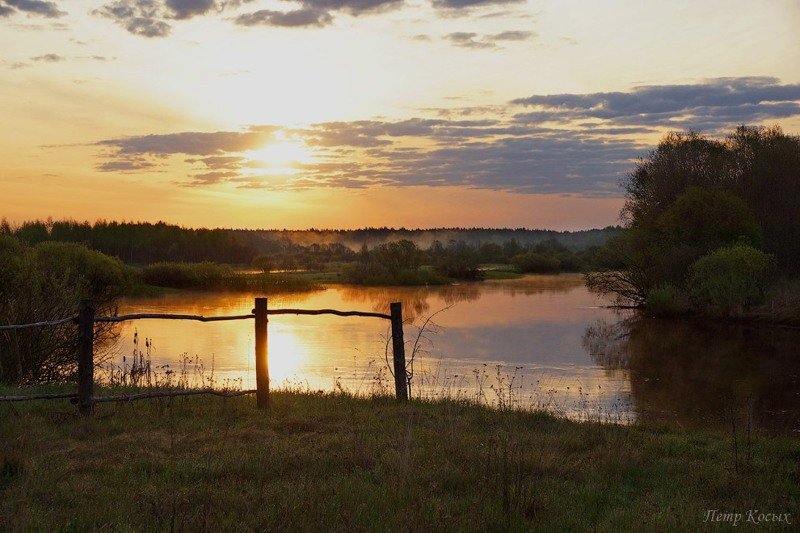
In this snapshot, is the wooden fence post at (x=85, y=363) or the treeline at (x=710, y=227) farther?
the treeline at (x=710, y=227)

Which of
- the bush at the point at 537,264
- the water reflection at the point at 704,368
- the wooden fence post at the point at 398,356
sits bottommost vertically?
the water reflection at the point at 704,368

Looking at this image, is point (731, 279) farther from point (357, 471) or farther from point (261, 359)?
point (357, 471)

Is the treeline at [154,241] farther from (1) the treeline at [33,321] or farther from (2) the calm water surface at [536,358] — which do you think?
(1) the treeline at [33,321]

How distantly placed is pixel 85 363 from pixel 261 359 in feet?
7.87

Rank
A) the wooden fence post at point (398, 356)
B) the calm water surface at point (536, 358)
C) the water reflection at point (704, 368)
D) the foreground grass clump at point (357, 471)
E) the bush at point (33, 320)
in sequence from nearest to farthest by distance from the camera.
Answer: the foreground grass clump at point (357, 471), the wooden fence post at point (398, 356), the bush at point (33, 320), the water reflection at point (704, 368), the calm water surface at point (536, 358)

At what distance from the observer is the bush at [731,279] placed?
3378 cm

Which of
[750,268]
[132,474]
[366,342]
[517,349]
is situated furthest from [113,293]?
[750,268]

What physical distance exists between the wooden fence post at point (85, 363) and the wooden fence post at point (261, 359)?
2246 millimetres

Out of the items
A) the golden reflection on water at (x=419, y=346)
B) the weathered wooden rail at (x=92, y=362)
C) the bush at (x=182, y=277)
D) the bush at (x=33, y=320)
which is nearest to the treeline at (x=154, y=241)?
the bush at (x=182, y=277)

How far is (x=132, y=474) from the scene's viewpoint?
723 cm

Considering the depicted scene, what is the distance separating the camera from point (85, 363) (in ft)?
31.5

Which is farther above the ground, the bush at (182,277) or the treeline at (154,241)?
the treeline at (154,241)

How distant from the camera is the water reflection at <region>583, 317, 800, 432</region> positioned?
14398 mm

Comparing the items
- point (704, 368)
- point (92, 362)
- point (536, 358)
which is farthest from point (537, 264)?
point (92, 362)
